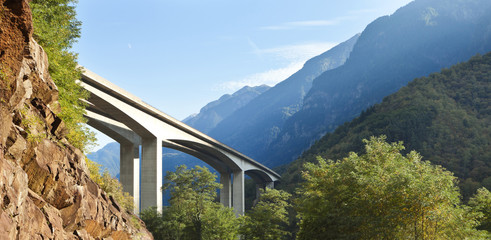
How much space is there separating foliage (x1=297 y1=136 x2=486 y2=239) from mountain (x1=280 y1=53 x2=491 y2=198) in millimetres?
35730

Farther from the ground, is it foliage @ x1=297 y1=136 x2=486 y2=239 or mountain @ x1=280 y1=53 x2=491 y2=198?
mountain @ x1=280 y1=53 x2=491 y2=198

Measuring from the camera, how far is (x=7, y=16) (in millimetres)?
10164

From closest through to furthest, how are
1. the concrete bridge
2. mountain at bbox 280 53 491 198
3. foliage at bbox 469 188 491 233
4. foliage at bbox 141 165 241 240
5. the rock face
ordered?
1. the rock face
2. foliage at bbox 469 188 491 233
3. the concrete bridge
4. foliage at bbox 141 165 241 240
5. mountain at bbox 280 53 491 198

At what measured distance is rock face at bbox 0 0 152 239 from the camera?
31.0ft

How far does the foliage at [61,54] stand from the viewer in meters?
17.4

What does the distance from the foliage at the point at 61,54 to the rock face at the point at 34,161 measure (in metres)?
2.12

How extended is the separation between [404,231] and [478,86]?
77536 millimetres

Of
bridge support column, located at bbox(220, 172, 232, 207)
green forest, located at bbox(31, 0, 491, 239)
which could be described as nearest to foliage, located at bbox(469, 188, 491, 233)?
green forest, located at bbox(31, 0, 491, 239)

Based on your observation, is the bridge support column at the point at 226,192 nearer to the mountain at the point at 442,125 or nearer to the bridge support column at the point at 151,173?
the mountain at the point at 442,125

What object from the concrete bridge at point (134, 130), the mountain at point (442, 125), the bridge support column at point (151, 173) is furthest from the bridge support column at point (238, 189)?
the bridge support column at point (151, 173)

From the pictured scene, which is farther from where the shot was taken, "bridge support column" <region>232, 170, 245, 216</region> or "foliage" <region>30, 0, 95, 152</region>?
"bridge support column" <region>232, 170, 245, 216</region>

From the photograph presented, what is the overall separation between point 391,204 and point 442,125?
61595 millimetres

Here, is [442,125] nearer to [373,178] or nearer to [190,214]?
[190,214]

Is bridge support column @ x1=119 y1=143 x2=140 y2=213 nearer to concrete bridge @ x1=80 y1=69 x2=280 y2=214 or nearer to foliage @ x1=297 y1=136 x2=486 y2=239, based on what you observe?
concrete bridge @ x1=80 y1=69 x2=280 y2=214
